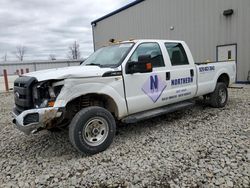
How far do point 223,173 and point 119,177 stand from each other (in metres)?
1.37

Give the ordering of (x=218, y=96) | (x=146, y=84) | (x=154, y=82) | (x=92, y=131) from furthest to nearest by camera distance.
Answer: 1. (x=218, y=96)
2. (x=154, y=82)
3. (x=146, y=84)
4. (x=92, y=131)

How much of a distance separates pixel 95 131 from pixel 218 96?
404cm

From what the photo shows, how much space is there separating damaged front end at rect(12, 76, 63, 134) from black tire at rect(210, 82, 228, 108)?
14.6 feet

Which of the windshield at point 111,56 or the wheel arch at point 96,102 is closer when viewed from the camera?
the wheel arch at point 96,102

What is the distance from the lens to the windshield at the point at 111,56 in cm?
400

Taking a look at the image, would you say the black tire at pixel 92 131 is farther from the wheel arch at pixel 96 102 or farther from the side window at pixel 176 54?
the side window at pixel 176 54

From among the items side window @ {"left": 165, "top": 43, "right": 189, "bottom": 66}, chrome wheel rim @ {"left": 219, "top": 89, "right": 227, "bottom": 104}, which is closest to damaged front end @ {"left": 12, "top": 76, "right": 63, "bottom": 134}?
side window @ {"left": 165, "top": 43, "right": 189, "bottom": 66}

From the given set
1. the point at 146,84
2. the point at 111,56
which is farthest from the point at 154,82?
the point at 111,56

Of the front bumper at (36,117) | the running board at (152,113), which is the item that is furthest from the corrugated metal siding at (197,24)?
the front bumper at (36,117)

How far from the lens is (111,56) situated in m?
4.28

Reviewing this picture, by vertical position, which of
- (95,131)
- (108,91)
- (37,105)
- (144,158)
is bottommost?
(144,158)

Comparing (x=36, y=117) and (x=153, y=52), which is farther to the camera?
(x=153, y=52)

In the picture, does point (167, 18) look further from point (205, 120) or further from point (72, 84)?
point (72, 84)

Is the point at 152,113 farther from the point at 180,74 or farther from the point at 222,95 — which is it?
the point at 222,95
